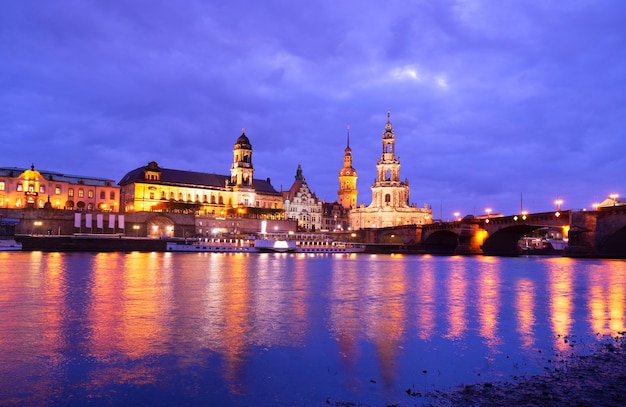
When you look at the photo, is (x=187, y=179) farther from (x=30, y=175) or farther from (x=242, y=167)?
(x=30, y=175)

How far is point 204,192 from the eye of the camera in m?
136

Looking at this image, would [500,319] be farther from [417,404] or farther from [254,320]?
[417,404]

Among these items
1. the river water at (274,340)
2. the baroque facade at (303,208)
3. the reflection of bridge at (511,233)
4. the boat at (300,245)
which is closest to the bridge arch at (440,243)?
the reflection of bridge at (511,233)

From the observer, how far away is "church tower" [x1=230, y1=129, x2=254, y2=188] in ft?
459

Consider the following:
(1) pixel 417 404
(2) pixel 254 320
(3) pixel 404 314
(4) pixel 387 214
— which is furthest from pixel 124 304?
(4) pixel 387 214

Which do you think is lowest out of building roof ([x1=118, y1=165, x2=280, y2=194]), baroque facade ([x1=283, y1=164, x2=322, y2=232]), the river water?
the river water

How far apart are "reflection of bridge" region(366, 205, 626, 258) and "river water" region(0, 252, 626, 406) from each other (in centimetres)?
3723

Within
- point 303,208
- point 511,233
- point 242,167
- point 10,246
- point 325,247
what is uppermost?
point 242,167

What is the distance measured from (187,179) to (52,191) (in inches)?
1479

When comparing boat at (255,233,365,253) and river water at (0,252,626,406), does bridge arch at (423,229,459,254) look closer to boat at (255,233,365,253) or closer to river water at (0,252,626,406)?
boat at (255,233,365,253)

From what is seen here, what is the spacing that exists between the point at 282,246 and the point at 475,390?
83793 mm

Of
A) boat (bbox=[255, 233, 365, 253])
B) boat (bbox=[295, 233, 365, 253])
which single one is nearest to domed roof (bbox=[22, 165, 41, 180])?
boat (bbox=[255, 233, 365, 253])

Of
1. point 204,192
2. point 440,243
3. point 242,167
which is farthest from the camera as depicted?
point 242,167

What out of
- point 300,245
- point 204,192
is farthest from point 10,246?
point 204,192
